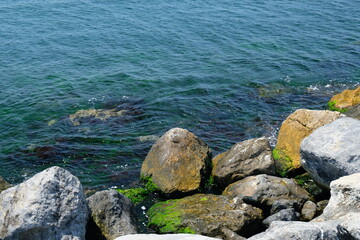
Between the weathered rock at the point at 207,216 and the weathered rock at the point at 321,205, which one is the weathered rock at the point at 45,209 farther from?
the weathered rock at the point at 321,205

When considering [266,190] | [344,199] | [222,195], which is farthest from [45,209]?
[344,199]

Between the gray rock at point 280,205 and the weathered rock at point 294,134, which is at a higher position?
the weathered rock at point 294,134

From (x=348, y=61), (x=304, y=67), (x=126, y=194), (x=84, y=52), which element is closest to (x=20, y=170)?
(x=126, y=194)

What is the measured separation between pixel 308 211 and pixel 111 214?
23.3 ft

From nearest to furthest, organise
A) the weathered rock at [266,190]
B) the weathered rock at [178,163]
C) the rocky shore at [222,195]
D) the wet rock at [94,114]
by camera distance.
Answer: the rocky shore at [222,195] < the weathered rock at [266,190] < the weathered rock at [178,163] < the wet rock at [94,114]

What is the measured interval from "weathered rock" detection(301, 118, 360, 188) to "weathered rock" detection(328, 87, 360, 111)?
9.43 metres

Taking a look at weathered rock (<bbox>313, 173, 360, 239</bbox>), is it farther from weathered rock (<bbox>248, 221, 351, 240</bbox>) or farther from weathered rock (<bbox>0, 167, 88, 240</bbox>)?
weathered rock (<bbox>0, 167, 88, 240</bbox>)

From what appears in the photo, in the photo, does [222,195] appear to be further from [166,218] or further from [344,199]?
[344,199]

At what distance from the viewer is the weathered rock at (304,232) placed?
A: 35.0ft

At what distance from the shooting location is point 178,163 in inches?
717

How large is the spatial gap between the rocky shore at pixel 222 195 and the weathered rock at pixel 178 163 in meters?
0.04

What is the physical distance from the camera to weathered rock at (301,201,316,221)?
15748 mm

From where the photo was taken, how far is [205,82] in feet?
104

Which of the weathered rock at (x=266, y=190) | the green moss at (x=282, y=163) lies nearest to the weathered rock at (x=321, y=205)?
the weathered rock at (x=266, y=190)
